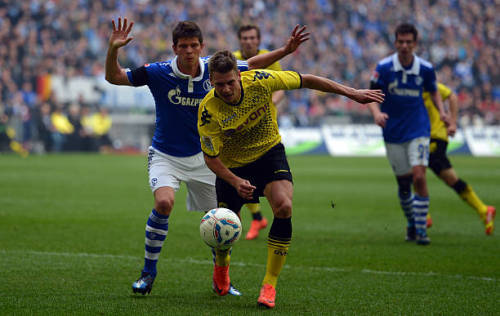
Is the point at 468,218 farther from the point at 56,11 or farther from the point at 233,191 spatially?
the point at 56,11

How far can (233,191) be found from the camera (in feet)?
19.2

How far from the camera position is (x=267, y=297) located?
208 inches

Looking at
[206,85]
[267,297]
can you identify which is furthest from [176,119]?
[267,297]

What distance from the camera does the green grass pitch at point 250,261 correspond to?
5.37m

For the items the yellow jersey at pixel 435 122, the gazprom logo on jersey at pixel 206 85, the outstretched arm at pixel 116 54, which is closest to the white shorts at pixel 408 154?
the yellow jersey at pixel 435 122

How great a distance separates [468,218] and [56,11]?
93.8ft

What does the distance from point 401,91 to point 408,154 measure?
787 mm

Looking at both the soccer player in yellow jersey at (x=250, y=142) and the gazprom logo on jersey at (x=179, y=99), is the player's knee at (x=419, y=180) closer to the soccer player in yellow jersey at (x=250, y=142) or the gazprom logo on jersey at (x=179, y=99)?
the soccer player in yellow jersey at (x=250, y=142)

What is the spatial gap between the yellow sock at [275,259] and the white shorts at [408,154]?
12.6ft

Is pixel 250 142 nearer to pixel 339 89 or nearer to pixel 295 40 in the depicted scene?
pixel 339 89

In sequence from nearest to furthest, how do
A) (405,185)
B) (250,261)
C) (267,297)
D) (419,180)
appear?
(267,297) < (250,261) < (419,180) < (405,185)

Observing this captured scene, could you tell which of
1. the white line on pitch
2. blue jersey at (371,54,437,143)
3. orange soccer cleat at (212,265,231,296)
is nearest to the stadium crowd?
blue jersey at (371,54,437,143)

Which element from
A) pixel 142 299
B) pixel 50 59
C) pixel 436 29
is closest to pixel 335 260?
pixel 142 299

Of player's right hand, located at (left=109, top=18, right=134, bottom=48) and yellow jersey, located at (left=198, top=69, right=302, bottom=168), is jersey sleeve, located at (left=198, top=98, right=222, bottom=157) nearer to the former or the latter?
yellow jersey, located at (left=198, top=69, right=302, bottom=168)
